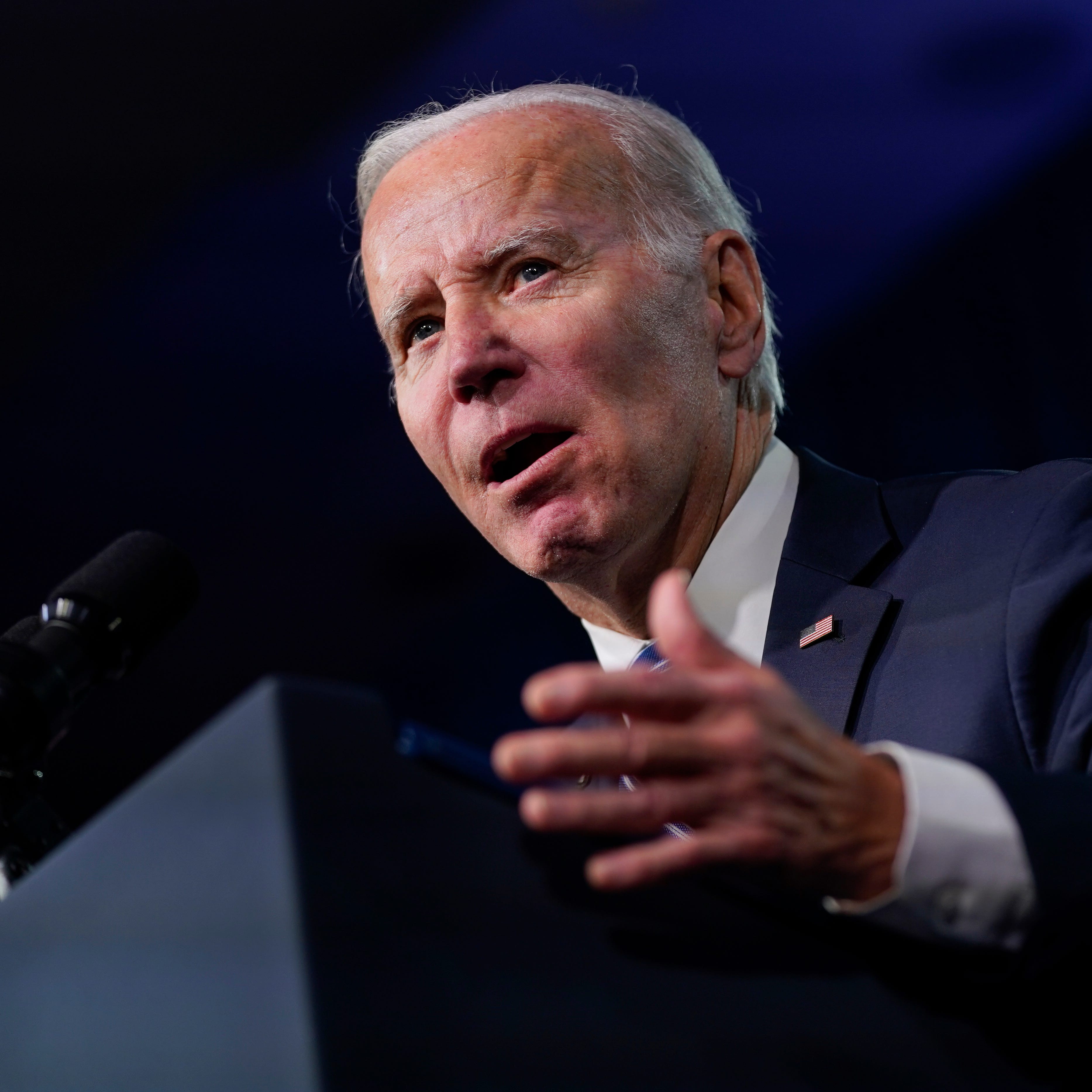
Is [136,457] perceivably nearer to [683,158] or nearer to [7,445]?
[7,445]

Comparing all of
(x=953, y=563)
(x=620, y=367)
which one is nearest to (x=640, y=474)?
(x=620, y=367)

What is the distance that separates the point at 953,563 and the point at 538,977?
3.53ft

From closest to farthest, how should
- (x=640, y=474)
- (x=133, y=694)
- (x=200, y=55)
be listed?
(x=640, y=474), (x=200, y=55), (x=133, y=694)

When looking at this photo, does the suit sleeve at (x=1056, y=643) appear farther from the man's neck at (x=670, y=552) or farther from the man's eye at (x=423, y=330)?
the man's eye at (x=423, y=330)

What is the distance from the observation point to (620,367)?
1726 millimetres

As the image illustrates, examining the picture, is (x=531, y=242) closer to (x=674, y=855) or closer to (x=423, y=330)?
(x=423, y=330)

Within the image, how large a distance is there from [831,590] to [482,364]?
59 cm

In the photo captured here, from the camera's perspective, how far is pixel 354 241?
3.21m

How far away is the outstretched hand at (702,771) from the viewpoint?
56 cm

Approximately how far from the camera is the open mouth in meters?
1.68

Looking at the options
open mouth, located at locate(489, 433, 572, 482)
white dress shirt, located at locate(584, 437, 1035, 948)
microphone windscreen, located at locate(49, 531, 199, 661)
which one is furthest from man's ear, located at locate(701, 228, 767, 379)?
white dress shirt, located at locate(584, 437, 1035, 948)

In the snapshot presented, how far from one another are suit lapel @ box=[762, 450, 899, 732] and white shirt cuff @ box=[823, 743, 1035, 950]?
64 centimetres

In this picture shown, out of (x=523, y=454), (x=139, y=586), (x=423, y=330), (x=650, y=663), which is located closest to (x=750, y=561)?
(x=650, y=663)

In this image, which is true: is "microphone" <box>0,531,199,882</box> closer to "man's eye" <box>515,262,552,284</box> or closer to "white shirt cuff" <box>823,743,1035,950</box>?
"white shirt cuff" <box>823,743,1035,950</box>
